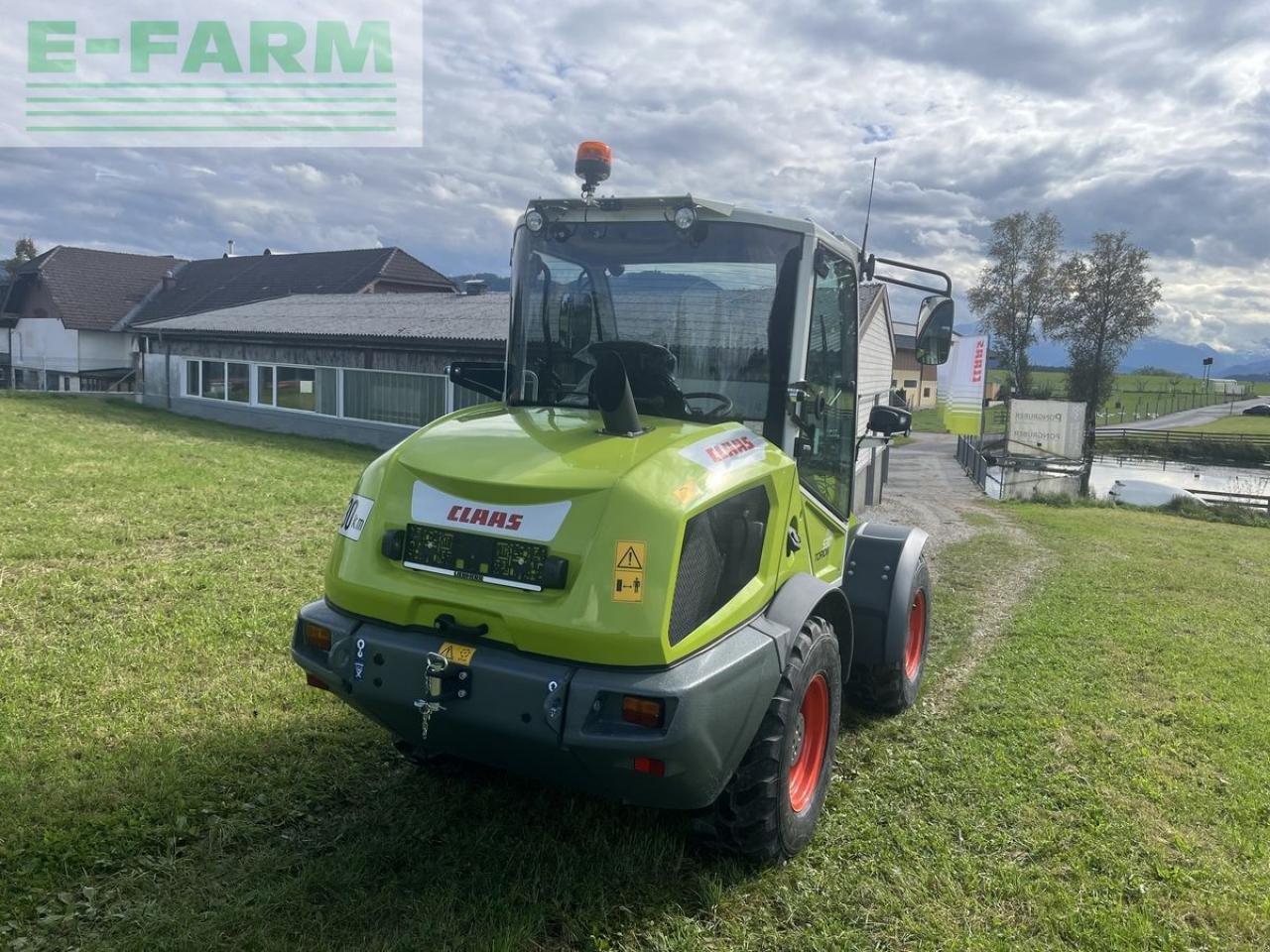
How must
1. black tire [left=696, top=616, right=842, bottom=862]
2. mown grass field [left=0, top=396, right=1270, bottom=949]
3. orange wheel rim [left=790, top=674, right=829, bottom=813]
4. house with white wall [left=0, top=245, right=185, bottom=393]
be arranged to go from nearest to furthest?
mown grass field [left=0, top=396, right=1270, bottom=949] → black tire [left=696, top=616, right=842, bottom=862] → orange wheel rim [left=790, top=674, right=829, bottom=813] → house with white wall [left=0, top=245, right=185, bottom=393]

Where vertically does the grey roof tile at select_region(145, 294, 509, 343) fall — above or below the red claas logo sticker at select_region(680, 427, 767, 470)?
above

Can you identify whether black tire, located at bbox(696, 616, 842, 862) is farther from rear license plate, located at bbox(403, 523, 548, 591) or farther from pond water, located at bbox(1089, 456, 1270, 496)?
pond water, located at bbox(1089, 456, 1270, 496)

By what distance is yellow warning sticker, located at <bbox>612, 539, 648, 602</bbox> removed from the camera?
2.78 metres

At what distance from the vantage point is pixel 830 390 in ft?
14.1

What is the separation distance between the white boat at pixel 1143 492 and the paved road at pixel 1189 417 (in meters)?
21.1

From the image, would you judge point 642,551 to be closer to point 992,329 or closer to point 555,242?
point 555,242

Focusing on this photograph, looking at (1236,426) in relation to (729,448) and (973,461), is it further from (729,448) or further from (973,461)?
(729,448)

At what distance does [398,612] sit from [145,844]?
4.79 feet

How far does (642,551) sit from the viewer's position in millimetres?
2797

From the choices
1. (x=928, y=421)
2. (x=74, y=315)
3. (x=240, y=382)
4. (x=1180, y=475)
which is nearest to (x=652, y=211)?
(x=240, y=382)

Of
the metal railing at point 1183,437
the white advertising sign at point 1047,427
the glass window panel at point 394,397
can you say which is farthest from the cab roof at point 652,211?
the metal railing at point 1183,437

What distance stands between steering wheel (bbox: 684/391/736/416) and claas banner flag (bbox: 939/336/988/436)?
74.8ft

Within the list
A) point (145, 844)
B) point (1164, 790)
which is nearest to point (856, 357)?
point (1164, 790)

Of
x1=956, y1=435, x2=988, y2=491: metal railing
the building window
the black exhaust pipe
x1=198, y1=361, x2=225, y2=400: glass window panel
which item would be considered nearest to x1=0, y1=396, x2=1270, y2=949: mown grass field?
the black exhaust pipe
